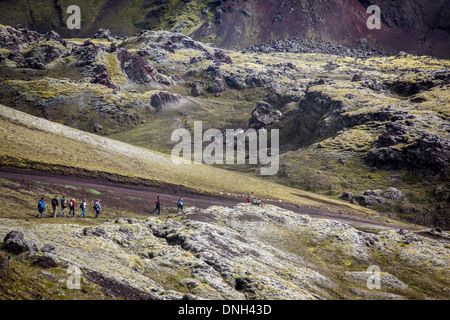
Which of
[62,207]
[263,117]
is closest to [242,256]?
[62,207]

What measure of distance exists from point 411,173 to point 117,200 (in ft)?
302

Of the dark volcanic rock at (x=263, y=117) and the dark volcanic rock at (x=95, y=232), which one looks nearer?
the dark volcanic rock at (x=95, y=232)

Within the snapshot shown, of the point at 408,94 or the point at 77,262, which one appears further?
the point at 408,94

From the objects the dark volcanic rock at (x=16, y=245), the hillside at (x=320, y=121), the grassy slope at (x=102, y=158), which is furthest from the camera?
the hillside at (x=320, y=121)

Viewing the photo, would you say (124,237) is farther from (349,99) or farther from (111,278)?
(349,99)

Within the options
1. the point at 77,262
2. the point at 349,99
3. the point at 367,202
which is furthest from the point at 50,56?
the point at 77,262

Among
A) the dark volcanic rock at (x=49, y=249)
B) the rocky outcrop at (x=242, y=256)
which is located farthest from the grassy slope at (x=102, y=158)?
the dark volcanic rock at (x=49, y=249)

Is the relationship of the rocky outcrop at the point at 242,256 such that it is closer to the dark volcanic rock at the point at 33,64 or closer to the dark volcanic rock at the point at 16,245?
the dark volcanic rock at the point at 16,245

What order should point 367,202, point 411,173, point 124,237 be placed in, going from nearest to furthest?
point 124,237 → point 367,202 → point 411,173

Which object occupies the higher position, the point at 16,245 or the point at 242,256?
the point at 16,245

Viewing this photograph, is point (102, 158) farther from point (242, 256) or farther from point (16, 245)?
point (16, 245)
